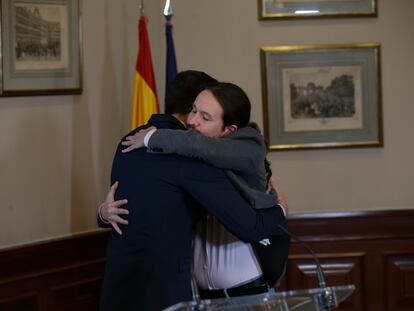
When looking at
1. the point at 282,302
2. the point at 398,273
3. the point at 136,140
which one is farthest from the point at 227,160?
the point at 398,273

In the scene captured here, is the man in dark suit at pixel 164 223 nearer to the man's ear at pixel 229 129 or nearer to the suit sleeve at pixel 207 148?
the suit sleeve at pixel 207 148

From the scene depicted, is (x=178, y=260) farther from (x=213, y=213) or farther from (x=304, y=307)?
(x=304, y=307)

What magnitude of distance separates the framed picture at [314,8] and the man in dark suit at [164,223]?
231cm

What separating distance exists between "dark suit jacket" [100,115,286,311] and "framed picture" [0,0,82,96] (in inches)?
52.3

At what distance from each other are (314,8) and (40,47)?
171cm

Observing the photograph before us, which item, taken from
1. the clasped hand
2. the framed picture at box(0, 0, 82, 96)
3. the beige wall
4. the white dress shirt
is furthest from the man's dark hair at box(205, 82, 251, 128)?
the beige wall

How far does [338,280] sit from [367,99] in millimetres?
1107

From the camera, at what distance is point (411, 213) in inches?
168

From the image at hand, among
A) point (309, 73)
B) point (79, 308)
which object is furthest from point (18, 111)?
point (309, 73)

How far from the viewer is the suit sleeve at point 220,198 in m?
2.11

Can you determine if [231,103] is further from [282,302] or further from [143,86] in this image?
[143,86]

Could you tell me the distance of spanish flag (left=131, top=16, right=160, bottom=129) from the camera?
3.72m

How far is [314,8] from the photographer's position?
428 centimetres

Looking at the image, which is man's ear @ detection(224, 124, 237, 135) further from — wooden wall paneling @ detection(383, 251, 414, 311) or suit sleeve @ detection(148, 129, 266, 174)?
wooden wall paneling @ detection(383, 251, 414, 311)
